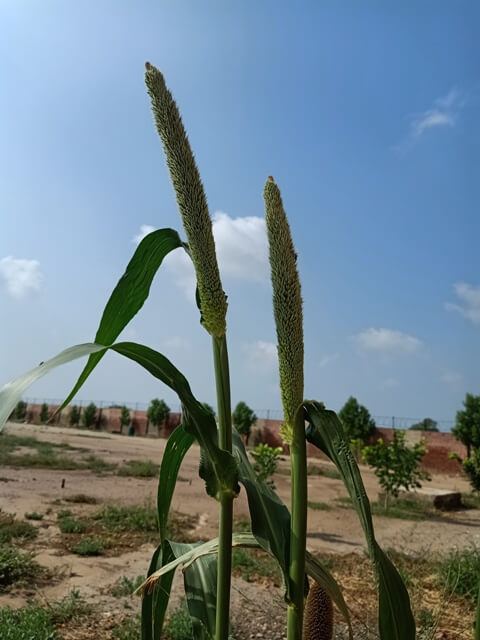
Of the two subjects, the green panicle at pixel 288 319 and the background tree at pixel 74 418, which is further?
the background tree at pixel 74 418

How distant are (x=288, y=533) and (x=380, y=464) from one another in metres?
11.1

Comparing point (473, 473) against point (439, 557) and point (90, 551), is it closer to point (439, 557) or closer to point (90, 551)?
point (439, 557)

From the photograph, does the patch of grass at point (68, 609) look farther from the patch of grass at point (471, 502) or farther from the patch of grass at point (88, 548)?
the patch of grass at point (471, 502)

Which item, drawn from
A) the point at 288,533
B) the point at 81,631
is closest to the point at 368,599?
the point at 81,631

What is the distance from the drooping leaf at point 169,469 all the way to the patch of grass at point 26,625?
219 cm

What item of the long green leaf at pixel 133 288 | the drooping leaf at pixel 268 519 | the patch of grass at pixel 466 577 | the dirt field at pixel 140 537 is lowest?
the dirt field at pixel 140 537

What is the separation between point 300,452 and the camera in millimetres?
1045

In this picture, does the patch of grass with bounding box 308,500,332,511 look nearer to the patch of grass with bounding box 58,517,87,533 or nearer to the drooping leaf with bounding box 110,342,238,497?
the patch of grass with bounding box 58,517,87,533

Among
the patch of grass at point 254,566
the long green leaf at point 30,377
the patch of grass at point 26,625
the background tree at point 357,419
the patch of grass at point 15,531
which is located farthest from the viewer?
the background tree at point 357,419

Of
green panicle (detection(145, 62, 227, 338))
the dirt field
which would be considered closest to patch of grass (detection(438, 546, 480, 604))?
the dirt field

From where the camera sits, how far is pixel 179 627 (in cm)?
319

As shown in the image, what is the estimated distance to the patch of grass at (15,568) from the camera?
4213 mm

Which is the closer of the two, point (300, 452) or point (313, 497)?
point (300, 452)

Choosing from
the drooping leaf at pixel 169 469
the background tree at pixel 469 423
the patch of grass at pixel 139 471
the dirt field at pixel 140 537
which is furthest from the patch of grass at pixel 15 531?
the background tree at pixel 469 423
